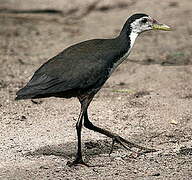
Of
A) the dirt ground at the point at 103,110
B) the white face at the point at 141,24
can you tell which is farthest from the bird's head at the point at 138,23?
the dirt ground at the point at 103,110

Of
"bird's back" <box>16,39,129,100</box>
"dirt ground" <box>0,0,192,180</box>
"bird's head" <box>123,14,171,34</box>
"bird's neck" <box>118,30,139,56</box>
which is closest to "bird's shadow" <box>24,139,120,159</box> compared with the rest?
"dirt ground" <box>0,0,192,180</box>

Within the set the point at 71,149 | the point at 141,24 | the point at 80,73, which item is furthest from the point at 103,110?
the point at 80,73

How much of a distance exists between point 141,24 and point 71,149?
4.94 ft

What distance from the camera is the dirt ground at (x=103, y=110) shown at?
19.1 ft

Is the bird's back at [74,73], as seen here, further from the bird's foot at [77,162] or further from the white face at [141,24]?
the bird's foot at [77,162]

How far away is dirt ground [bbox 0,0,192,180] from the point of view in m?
5.81

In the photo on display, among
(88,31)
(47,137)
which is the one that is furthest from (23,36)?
(47,137)

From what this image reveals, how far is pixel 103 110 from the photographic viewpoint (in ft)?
24.4

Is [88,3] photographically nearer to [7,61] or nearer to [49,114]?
[7,61]

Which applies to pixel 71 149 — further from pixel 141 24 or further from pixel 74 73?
pixel 141 24

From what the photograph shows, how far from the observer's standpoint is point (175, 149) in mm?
6254

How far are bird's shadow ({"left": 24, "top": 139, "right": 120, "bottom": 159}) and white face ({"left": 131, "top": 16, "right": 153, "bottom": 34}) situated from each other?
49.9 inches

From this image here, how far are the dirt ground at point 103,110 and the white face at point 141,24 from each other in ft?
3.97

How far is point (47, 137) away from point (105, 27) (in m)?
6.02
